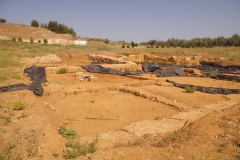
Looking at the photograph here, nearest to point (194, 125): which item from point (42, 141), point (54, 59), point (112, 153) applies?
point (112, 153)

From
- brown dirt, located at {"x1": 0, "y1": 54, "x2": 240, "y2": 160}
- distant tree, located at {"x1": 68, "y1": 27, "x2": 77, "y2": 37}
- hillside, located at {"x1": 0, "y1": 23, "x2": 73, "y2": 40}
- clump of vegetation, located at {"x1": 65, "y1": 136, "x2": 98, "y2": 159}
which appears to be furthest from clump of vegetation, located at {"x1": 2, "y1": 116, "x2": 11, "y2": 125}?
distant tree, located at {"x1": 68, "y1": 27, "x2": 77, "y2": 37}

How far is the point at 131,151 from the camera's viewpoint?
11.7 feet

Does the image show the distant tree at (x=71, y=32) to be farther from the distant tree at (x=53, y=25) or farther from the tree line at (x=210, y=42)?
the tree line at (x=210, y=42)

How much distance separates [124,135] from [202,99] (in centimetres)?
Answer: 488

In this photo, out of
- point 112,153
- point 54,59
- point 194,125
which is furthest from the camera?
point 54,59

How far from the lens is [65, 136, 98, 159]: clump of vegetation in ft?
11.1

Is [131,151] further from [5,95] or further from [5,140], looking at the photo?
[5,95]

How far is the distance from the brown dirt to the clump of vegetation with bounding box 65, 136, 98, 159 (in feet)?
0.45

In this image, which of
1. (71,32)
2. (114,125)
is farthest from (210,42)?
(71,32)

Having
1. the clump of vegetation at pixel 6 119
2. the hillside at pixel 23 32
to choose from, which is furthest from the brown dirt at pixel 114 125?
the hillside at pixel 23 32

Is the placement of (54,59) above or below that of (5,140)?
above

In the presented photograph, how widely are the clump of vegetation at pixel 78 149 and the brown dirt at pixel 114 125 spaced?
138 mm

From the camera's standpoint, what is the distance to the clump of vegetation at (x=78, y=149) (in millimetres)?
3389

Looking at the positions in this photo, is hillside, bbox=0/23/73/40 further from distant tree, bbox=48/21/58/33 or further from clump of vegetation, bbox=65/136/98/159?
clump of vegetation, bbox=65/136/98/159
